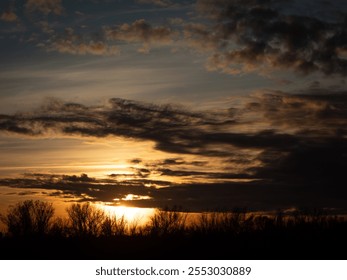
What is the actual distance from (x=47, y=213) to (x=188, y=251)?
125 ft

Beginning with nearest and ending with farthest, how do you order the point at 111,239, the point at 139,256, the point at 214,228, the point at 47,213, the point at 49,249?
1. the point at 139,256
2. the point at 49,249
3. the point at 111,239
4. the point at 214,228
5. the point at 47,213

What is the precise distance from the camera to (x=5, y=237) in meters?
81.1

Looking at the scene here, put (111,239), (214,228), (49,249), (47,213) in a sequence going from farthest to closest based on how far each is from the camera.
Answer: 1. (47,213)
2. (214,228)
3. (111,239)
4. (49,249)

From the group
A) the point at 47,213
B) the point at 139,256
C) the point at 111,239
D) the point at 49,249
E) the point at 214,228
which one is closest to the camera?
the point at 139,256

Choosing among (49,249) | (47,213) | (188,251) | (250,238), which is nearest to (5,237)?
(49,249)

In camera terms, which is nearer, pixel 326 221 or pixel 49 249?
pixel 49 249

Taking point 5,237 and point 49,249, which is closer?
point 49,249

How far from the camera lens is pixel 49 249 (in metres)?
72.9

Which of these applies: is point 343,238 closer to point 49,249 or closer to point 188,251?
point 188,251
